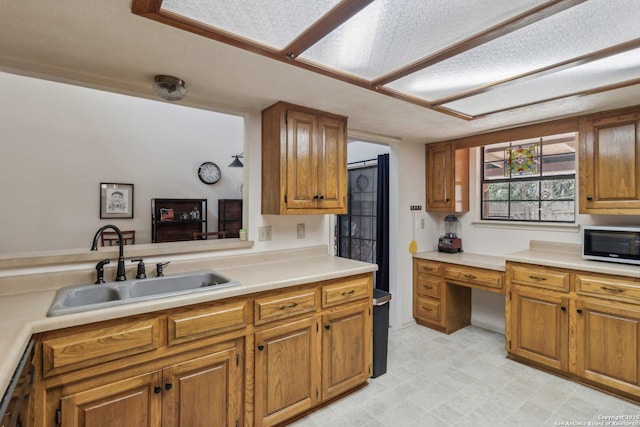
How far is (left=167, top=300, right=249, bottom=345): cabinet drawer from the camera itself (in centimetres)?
152

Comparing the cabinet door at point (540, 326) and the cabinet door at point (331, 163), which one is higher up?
the cabinet door at point (331, 163)

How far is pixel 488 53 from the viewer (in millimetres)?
1557

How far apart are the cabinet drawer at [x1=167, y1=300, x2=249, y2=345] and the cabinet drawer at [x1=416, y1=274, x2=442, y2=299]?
231 cm

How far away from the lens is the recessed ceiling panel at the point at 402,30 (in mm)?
1190

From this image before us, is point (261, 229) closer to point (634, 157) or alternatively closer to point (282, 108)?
point (282, 108)

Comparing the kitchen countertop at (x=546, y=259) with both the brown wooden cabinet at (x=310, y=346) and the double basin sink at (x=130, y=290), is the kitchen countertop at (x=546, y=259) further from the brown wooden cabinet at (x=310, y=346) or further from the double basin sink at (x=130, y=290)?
the double basin sink at (x=130, y=290)

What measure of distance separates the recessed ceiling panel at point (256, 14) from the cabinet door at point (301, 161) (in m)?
0.87

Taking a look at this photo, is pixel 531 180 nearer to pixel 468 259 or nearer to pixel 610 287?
pixel 468 259

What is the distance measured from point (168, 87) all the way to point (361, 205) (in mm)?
3139

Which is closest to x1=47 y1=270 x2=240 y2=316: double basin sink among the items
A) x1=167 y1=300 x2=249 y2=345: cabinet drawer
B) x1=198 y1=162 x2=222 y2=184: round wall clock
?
x1=167 y1=300 x2=249 y2=345: cabinet drawer

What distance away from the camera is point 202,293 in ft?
5.23

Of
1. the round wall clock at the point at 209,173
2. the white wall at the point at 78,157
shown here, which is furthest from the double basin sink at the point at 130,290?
the round wall clock at the point at 209,173

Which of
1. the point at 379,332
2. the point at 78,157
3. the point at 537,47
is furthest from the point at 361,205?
the point at 78,157

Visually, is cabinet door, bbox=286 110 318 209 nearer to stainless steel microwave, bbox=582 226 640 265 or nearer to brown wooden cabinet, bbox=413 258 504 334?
brown wooden cabinet, bbox=413 258 504 334
